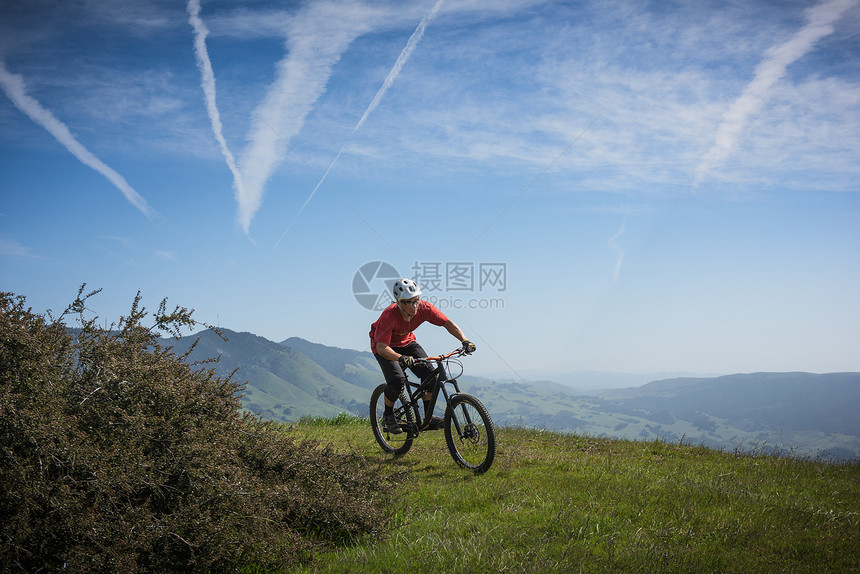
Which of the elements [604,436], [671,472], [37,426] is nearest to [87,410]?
[37,426]

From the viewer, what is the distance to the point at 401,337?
30.1 ft

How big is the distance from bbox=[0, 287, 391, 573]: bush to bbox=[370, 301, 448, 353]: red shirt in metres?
2.67

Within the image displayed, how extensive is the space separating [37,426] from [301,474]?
260 centimetres

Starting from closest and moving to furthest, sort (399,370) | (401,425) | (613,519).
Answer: (613,519)
(399,370)
(401,425)

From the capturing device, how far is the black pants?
898 cm

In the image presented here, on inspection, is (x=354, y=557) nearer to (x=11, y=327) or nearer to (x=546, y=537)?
(x=546, y=537)

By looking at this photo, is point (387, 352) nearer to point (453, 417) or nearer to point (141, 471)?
point (453, 417)

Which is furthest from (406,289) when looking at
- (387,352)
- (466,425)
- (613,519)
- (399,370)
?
(613,519)

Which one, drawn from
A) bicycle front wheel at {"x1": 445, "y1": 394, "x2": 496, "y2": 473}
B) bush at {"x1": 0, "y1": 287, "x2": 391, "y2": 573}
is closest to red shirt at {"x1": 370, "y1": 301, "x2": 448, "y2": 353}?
bicycle front wheel at {"x1": 445, "y1": 394, "x2": 496, "y2": 473}

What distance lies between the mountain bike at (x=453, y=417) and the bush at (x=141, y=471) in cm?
206

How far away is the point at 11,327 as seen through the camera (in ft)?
16.8

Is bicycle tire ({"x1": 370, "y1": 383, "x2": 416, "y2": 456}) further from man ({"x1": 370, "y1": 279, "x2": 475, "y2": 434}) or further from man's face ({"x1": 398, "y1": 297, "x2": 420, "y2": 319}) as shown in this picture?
man's face ({"x1": 398, "y1": 297, "x2": 420, "y2": 319})

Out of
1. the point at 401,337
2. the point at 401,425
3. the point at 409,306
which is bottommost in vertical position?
the point at 401,425

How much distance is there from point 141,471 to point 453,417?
4597mm
